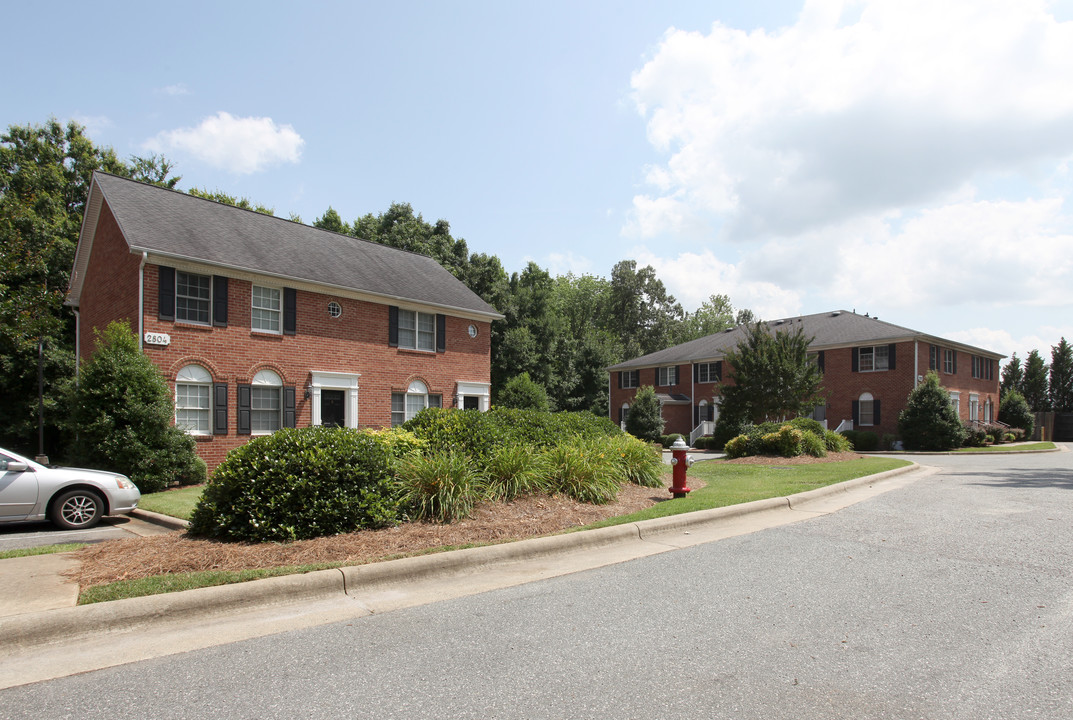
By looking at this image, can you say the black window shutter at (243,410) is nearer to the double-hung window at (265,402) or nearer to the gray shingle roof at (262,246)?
the double-hung window at (265,402)

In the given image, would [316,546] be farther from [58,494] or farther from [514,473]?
[58,494]

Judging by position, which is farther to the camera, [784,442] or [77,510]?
[784,442]

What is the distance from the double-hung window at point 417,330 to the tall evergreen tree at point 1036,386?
192 ft

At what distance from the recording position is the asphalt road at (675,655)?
340 centimetres

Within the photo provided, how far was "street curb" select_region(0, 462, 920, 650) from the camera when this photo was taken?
429cm

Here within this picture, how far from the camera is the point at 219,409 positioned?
17188mm

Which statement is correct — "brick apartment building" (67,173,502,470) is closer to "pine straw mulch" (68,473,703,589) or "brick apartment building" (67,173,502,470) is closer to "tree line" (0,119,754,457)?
"tree line" (0,119,754,457)

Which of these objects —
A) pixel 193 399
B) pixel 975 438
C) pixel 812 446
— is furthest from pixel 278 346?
pixel 975 438

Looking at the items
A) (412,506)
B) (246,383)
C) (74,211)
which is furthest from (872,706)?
(74,211)

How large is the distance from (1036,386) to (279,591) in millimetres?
69517

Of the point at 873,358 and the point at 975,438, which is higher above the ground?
the point at 873,358

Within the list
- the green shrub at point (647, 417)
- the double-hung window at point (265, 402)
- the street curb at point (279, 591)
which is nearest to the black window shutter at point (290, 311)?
the double-hung window at point (265, 402)

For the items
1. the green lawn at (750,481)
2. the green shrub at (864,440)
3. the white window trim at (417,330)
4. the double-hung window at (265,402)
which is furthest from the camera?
the green shrub at (864,440)

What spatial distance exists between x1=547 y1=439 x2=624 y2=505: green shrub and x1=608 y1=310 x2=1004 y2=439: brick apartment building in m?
18.9
